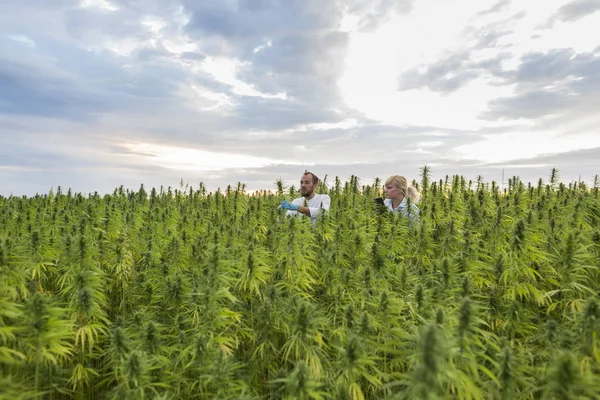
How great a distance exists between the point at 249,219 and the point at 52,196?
27.0 ft

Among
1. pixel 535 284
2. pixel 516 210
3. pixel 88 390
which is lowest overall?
pixel 88 390

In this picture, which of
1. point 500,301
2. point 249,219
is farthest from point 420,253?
point 249,219

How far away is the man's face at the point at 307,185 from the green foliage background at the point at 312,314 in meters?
2.25

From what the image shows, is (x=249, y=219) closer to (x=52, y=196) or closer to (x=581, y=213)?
(x=581, y=213)

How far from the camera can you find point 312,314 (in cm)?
379

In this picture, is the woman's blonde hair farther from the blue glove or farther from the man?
the blue glove

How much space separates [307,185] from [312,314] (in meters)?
6.22

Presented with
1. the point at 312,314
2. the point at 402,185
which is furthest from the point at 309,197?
the point at 312,314

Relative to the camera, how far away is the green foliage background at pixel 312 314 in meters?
3.02

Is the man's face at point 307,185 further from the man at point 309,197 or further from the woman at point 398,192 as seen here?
the woman at point 398,192

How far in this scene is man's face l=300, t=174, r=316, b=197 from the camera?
9.84m

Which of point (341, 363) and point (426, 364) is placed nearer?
point (426, 364)

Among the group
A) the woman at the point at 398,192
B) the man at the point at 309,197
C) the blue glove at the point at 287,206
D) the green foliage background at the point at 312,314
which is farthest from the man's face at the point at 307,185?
the green foliage background at the point at 312,314

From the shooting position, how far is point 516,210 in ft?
25.2
